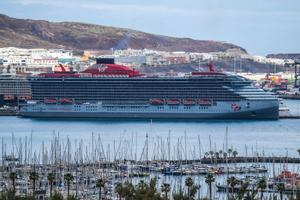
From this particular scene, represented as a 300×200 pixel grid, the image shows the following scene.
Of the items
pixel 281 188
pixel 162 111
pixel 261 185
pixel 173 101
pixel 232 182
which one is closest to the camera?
pixel 281 188

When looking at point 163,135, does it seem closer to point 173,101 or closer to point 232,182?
point 173,101

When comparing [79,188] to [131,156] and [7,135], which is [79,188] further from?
[7,135]

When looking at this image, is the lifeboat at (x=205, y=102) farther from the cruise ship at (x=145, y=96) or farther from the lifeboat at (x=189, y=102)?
the lifeboat at (x=189, y=102)

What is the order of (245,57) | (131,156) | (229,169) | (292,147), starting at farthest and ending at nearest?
(245,57) → (292,147) → (131,156) → (229,169)

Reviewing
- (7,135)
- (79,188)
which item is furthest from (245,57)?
(79,188)

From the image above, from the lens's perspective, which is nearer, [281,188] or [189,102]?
[281,188]

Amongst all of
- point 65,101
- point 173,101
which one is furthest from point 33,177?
point 65,101

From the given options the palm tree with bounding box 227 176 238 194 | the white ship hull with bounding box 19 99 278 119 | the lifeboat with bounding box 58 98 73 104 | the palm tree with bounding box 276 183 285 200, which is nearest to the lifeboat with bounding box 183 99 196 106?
the white ship hull with bounding box 19 99 278 119
